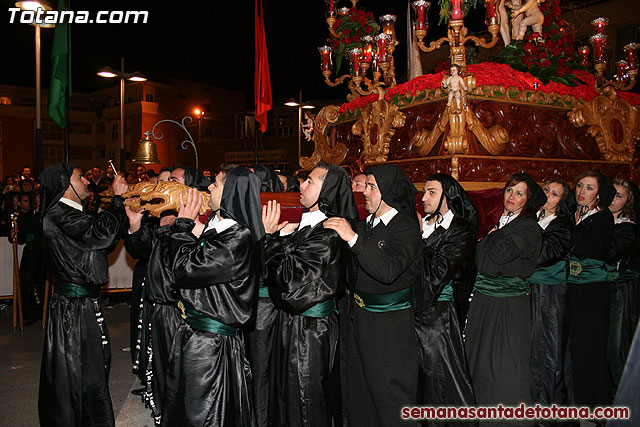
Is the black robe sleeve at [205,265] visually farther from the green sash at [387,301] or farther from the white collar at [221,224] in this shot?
the green sash at [387,301]

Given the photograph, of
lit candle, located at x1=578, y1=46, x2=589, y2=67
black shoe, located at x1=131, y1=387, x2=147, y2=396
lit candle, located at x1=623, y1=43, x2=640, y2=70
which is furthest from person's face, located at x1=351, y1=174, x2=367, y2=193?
lit candle, located at x1=623, y1=43, x2=640, y2=70

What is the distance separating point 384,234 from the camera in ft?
10.9

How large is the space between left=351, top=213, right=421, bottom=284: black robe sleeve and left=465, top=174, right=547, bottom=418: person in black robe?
2.58ft

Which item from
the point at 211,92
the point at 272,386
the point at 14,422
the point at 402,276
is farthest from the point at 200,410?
the point at 211,92

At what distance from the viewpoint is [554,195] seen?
4293 mm

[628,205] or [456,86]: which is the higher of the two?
[456,86]

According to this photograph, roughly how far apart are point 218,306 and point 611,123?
4.75m

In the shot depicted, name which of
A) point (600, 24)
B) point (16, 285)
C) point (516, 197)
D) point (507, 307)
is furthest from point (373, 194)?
point (16, 285)

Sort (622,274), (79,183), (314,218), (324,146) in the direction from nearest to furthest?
(314,218), (79,183), (622,274), (324,146)

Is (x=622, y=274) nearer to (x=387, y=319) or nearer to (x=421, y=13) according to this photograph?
(x=387, y=319)

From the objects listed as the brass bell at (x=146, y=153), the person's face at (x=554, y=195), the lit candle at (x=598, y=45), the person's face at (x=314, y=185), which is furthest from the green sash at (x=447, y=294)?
the brass bell at (x=146, y=153)

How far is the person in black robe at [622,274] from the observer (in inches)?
178

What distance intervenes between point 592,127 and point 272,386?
14.1ft

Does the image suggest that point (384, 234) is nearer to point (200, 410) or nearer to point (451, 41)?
point (200, 410)
